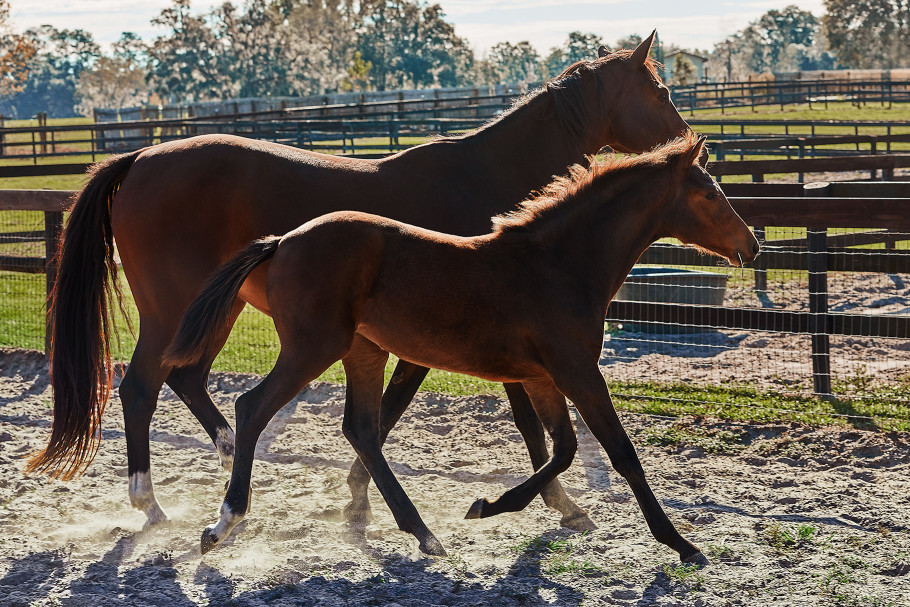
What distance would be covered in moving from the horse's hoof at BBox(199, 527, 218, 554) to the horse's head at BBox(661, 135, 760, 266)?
240cm

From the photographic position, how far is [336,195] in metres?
4.82

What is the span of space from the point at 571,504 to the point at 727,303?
5.59 meters

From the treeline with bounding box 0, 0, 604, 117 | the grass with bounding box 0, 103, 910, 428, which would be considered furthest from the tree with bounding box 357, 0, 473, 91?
the grass with bounding box 0, 103, 910, 428

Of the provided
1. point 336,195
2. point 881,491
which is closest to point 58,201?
point 336,195

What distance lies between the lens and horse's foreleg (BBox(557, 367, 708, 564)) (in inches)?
157

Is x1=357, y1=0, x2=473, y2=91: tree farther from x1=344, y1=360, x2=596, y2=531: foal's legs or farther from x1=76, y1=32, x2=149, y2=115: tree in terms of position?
x1=344, y1=360, x2=596, y2=531: foal's legs

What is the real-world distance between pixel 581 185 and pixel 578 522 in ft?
5.07

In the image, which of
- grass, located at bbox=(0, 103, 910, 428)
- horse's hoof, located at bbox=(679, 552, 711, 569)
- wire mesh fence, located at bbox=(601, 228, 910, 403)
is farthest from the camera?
wire mesh fence, located at bbox=(601, 228, 910, 403)

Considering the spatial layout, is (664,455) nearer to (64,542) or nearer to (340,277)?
(340,277)

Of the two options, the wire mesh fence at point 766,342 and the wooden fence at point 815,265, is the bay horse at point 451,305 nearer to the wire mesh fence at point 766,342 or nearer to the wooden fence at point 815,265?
the wooden fence at point 815,265

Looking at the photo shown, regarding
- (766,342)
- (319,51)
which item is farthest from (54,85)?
(766,342)

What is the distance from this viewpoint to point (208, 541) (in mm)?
3979

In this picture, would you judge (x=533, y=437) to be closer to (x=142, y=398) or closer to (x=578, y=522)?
(x=578, y=522)

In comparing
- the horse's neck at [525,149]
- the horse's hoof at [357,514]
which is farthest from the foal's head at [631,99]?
the horse's hoof at [357,514]
